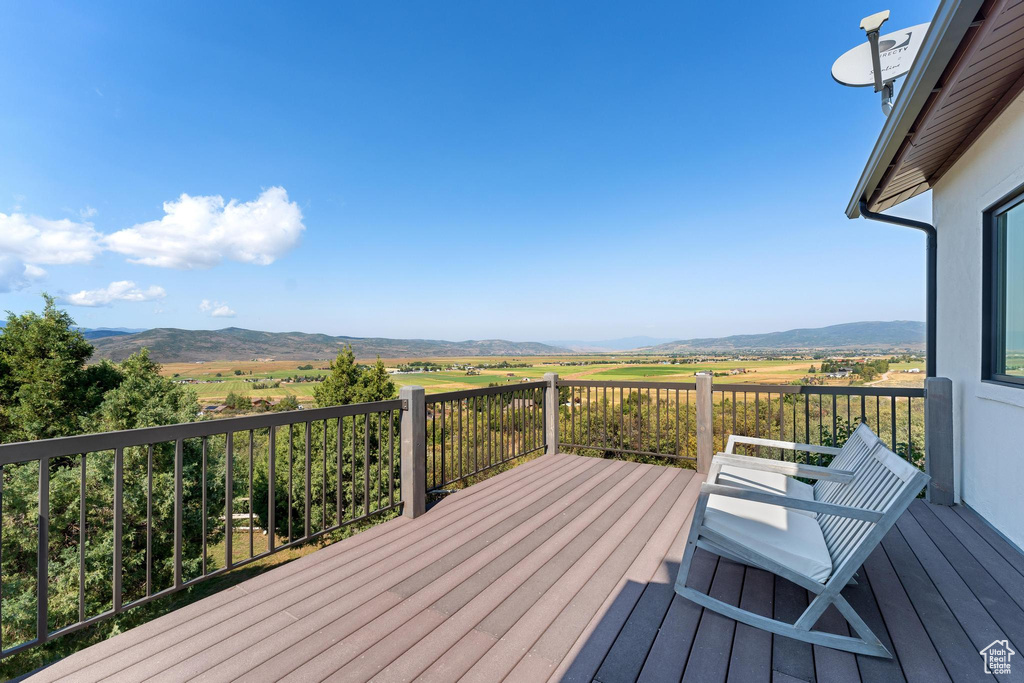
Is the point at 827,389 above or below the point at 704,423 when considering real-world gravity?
above

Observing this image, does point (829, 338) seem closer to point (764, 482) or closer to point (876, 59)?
point (876, 59)

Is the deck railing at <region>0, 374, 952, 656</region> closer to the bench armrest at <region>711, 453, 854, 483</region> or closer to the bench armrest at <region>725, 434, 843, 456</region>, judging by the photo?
the bench armrest at <region>725, 434, 843, 456</region>

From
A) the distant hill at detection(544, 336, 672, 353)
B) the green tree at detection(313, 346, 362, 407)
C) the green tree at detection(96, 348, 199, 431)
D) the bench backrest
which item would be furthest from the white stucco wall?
the distant hill at detection(544, 336, 672, 353)

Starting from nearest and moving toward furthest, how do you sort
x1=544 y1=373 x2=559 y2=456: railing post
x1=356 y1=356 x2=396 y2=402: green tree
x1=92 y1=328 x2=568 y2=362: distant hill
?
1. x1=544 y1=373 x2=559 y2=456: railing post
2. x1=92 y1=328 x2=568 y2=362: distant hill
3. x1=356 y1=356 x2=396 y2=402: green tree

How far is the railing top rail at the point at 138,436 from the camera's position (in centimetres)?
166

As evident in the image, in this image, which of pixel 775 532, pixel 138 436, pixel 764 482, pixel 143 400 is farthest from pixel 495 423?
pixel 143 400

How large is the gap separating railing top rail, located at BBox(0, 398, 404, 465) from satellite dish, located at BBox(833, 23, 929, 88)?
5.24 metres

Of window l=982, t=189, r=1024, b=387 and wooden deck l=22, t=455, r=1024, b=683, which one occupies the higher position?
window l=982, t=189, r=1024, b=387

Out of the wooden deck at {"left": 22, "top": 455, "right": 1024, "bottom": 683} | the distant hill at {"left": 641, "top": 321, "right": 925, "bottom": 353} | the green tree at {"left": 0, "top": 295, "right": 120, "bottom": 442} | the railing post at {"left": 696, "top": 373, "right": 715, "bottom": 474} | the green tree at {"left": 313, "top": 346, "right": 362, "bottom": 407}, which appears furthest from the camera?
the green tree at {"left": 313, "top": 346, "right": 362, "bottom": 407}

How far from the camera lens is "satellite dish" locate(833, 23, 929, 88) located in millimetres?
3719

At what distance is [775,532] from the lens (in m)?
2.10

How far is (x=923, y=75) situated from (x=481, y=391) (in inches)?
137

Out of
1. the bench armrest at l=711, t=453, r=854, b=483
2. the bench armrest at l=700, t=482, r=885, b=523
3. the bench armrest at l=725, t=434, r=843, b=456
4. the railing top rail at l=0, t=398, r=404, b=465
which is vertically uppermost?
the railing top rail at l=0, t=398, r=404, b=465

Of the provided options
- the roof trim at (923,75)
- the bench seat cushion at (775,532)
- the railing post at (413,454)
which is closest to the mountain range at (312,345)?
the roof trim at (923,75)
